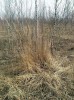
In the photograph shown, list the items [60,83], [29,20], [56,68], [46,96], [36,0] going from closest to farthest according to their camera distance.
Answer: [46,96] < [60,83] < [56,68] < [29,20] < [36,0]

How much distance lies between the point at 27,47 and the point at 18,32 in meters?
0.34

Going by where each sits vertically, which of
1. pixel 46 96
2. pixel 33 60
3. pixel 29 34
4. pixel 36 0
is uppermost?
pixel 36 0

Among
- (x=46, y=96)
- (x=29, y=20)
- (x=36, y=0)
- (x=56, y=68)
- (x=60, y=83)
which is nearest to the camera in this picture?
(x=46, y=96)

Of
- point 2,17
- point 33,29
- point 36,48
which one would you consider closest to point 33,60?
point 36,48

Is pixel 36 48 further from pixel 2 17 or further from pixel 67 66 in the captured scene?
pixel 2 17

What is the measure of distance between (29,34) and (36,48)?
0.86 ft

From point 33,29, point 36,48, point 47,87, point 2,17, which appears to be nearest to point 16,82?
point 47,87

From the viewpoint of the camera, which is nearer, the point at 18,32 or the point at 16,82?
the point at 16,82

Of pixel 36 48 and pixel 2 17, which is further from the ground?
pixel 2 17

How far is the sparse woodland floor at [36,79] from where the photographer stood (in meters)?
3.08

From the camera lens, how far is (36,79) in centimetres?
340

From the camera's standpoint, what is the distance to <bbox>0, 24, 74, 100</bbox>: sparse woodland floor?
308cm

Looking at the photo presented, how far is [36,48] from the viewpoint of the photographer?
12.6 ft

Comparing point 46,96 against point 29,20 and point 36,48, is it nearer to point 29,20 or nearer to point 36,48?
point 36,48
